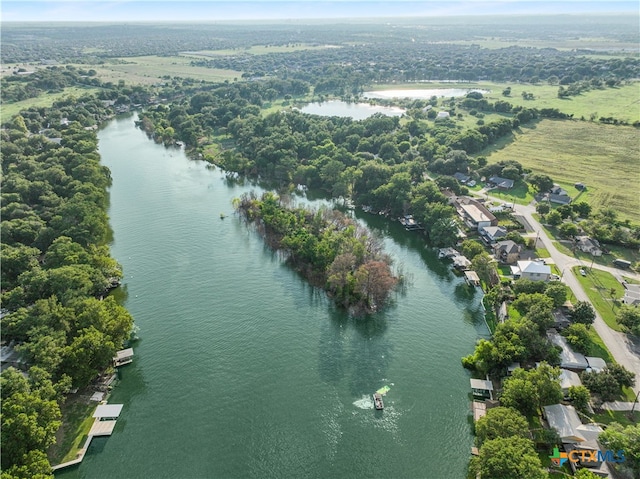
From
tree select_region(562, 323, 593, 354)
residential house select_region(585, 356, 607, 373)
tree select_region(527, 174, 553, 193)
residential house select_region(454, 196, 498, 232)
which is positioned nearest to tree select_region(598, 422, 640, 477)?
residential house select_region(585, 356, 607, 373)

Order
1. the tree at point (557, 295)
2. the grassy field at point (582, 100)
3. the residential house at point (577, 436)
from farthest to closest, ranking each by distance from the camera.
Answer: the grassy field at point (582, 100) → the tree at point (557, 295) → the residential house at point (577, 436)

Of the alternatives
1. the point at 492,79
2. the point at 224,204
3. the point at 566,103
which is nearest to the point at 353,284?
the point at 224,204

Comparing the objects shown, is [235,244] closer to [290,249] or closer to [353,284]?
[290,249]

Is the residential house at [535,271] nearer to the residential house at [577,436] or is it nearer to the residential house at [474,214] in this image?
the residential house at [474,214]

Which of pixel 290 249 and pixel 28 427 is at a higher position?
pixel 28 427

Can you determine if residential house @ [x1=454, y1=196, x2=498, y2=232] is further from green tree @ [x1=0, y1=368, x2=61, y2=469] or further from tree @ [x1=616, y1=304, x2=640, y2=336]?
green tree @ [x1=0, y1=368, x2=61, y2=469]

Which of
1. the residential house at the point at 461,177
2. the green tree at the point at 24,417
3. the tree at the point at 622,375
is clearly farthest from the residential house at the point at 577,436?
the residential house at the point at 461,177
